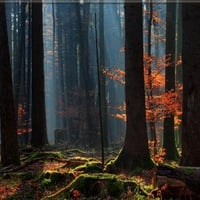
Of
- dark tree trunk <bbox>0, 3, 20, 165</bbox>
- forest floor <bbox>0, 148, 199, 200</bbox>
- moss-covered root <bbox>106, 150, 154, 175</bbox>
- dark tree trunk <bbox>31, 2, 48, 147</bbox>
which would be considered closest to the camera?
forest floor <bbox>0, 148, 199, 200</bbox>

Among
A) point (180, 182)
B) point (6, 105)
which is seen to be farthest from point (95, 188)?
point (6, 105)

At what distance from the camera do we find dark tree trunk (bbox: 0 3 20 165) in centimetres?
1077

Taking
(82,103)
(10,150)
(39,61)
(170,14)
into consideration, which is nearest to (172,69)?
(170,14)

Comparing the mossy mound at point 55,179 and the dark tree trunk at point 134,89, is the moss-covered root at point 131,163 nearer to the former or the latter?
Answer: the dark tree trunk at point 134,89

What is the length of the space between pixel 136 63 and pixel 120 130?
1391 inches

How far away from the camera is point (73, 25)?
1420 inches

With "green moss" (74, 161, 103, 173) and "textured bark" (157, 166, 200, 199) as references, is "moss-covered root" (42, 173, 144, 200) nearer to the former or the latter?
"textured bark" (157, 166, 200, 199)

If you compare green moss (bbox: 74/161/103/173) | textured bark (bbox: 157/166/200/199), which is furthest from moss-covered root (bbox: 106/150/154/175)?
textured bark (bbox: 157/166/200/199)

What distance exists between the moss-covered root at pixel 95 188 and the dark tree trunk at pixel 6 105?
174 inches

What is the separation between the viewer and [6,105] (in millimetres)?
10875

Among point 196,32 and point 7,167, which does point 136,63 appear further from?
point 7,167

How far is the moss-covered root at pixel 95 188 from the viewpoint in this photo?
7.03 meters

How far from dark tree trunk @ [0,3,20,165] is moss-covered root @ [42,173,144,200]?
14.5 ft

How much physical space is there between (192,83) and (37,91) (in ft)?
32.1
